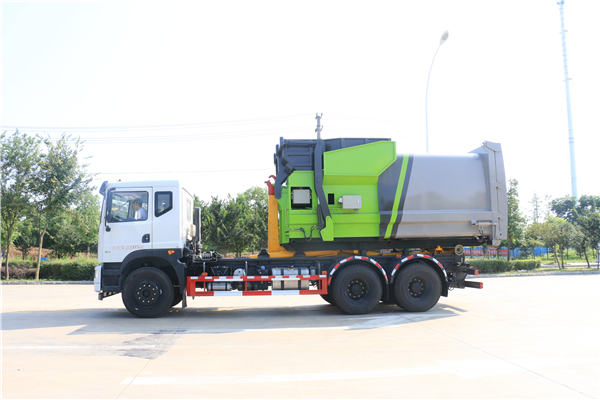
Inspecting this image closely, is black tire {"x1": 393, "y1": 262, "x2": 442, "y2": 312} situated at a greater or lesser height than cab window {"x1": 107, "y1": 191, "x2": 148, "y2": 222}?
lesser

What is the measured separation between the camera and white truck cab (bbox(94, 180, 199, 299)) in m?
9.12

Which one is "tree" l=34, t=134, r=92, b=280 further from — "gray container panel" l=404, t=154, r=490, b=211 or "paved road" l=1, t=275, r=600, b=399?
"gray container panel" l=404, t=154, r=490, b=211

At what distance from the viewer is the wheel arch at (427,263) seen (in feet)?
31.8

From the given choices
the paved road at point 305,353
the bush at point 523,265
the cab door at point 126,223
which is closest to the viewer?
the paved road at point 305,353

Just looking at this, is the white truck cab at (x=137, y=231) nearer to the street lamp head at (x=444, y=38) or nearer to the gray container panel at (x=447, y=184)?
the gray container panel at (x=447, y=184)

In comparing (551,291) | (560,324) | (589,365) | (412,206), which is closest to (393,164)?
(412,206)

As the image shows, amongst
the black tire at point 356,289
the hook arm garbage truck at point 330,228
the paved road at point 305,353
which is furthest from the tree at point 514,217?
the black tire at point 356,289

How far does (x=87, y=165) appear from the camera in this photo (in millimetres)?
22203

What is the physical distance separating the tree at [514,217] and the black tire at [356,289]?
66.5ft

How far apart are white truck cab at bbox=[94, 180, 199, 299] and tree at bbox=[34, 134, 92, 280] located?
1406cm

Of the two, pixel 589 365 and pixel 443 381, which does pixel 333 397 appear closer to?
pixel 443 381

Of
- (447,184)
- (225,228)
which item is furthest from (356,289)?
(225,228)

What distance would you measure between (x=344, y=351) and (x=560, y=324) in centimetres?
487

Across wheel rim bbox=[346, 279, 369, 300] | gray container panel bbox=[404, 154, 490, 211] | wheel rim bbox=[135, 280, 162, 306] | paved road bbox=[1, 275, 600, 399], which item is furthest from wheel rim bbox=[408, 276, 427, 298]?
wheel rim bbox=[135, 280, 162, 306]
